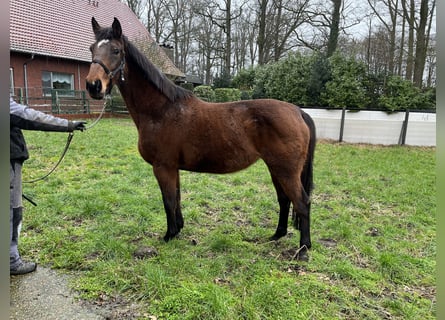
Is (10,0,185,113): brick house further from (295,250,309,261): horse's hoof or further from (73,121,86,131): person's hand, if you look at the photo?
(295,250,309,261): horse's hoof

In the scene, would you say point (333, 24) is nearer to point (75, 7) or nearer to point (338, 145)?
point (338, 145)

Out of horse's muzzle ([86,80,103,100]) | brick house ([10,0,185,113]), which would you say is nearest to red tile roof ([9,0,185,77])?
brick house ([10,0,185,113])

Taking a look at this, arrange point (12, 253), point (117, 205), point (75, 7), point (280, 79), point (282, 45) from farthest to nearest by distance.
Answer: point (282, 45) → point (75, 7) → point (280, 79) → point (117, 205) → point (12, 253)

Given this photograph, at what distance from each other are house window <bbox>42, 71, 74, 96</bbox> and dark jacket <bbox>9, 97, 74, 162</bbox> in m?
13.9

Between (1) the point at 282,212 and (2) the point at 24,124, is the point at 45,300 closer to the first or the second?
(2) the point at 24,124

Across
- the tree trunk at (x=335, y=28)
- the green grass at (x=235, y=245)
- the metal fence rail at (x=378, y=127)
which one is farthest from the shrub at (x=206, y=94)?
the green grass at (x=235, y=245)

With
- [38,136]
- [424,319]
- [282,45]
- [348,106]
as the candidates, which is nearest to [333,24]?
[282,45]

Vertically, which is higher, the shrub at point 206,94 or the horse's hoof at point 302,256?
the shrub at point 206,94

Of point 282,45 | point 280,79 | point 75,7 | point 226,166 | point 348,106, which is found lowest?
point 226,166

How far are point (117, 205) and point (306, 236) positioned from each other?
2.67 metres

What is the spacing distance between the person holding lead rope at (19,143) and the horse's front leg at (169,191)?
0.90m

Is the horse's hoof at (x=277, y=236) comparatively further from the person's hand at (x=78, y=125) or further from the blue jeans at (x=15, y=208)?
the blue jeans at (x=15, y=208)

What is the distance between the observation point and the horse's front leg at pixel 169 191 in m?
3.11

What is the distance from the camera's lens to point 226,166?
3.11 meters
